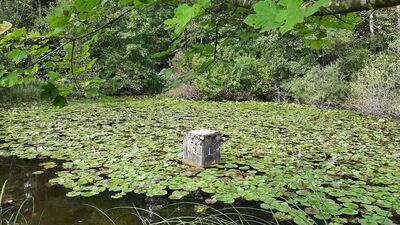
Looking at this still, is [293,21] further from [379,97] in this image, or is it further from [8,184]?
[379,97]

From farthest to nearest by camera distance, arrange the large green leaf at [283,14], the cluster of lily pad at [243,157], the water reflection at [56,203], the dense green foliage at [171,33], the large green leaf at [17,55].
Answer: the cluster of lily pad at [243,157], the water reflection at [56,203], the large green leaf at [17,55], the dense green foliage at [171,33], the large green leaf at [283,14]

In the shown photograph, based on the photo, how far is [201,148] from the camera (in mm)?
4336

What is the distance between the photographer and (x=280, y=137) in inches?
235

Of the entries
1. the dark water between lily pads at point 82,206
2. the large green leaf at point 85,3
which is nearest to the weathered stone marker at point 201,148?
the dark water between lily pads at point 82,206

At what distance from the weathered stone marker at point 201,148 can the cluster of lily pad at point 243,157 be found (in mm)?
130

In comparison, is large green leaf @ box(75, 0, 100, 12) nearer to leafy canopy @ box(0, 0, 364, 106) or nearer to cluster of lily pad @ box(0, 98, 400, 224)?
leafy canopy @ box(0, 0, 364, 106)

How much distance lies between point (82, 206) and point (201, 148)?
1.56 meters

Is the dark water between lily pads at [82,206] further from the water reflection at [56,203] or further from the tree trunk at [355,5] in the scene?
the tree trunk at [355,5]

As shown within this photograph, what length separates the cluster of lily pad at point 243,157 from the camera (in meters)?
3.43

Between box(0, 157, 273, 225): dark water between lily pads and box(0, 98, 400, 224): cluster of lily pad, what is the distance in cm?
10

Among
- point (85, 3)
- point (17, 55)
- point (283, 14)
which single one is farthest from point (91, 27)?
point (283, 14)

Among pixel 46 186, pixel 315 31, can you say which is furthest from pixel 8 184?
pixel 315 31

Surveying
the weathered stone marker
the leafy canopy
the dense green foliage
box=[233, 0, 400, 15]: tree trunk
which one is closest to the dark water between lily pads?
the weathered stone marker

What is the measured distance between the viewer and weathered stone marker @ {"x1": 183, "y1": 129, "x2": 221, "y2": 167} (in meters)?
4.37
